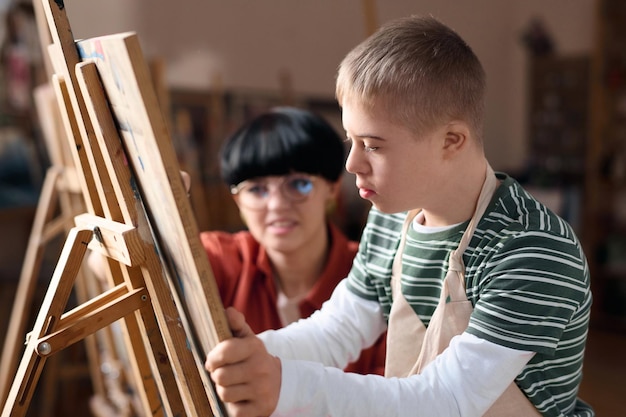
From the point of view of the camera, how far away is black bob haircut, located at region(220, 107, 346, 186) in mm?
1691

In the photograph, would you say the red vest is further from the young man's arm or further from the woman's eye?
the young man's arm

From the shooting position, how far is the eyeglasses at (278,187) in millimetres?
1696

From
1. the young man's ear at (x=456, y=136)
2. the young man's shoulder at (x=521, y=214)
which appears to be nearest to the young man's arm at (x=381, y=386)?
the young man's shoulder at (x=521, y=214)

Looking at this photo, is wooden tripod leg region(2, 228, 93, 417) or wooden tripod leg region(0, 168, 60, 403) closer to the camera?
wooden tripod leg region(2, 228, 93, 417)

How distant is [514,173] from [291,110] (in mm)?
4026

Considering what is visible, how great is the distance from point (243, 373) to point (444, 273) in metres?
0.44

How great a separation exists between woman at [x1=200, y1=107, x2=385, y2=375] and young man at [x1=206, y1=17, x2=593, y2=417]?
0.55 metres

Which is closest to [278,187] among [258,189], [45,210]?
[258,189]

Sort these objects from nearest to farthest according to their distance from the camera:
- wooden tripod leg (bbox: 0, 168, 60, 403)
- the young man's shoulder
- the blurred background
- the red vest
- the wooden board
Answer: the wooden board
the young man's shoulder
the red vest
wooden tripod leg (bbox: 0, 168, 60, 403)
the blurred background

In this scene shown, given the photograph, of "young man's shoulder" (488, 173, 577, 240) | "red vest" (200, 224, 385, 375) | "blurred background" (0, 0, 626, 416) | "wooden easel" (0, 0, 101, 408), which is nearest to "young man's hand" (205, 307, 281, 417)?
"young man's shoulder" (488, 173, 577, 240)

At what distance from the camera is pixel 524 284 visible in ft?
2.95

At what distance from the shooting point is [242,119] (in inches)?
166

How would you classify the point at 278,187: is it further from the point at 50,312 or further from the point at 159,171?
Answer: the point at 159,171

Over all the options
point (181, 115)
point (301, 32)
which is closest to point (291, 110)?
point (181, 115)
